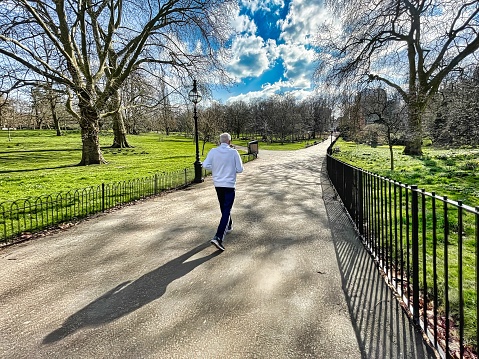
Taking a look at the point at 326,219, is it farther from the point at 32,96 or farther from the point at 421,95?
the point at 421,95

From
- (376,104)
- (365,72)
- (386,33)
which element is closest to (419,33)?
(386,33)

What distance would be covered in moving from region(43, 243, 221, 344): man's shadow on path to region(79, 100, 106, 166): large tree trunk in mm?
12224

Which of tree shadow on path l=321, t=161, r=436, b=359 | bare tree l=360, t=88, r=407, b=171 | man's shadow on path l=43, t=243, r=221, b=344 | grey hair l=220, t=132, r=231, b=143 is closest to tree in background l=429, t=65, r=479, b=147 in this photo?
bare tree l=360, t=88, r=407, b=171

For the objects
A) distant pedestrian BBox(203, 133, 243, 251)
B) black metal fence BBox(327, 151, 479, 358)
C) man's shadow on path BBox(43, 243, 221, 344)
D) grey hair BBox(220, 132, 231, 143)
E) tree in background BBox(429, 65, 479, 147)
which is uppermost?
tree in background BBox(429, 65, 479, 147)

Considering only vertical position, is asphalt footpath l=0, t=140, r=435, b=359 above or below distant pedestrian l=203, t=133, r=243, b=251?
below

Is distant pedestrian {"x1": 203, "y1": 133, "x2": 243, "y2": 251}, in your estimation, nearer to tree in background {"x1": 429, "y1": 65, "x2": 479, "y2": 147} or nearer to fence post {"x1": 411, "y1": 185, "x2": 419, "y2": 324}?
fence post {"x1": 411, "y1": 185, "x2": 419, "y2": 324}

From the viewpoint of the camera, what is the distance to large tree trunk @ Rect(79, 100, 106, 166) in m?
14.1

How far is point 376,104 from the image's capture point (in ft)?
68.3

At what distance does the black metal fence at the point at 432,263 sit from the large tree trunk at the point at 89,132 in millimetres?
13758

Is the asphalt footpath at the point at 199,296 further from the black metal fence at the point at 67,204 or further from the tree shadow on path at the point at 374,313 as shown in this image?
the black metal fence at the point at 67,204

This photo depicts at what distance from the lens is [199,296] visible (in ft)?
10.4

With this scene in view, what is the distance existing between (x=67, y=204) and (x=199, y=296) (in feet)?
20.8

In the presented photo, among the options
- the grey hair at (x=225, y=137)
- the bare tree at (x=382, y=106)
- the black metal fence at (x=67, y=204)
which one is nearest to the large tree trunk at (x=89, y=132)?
the black metal fence at (x=67, y=204)

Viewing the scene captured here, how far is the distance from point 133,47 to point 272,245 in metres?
15.1
